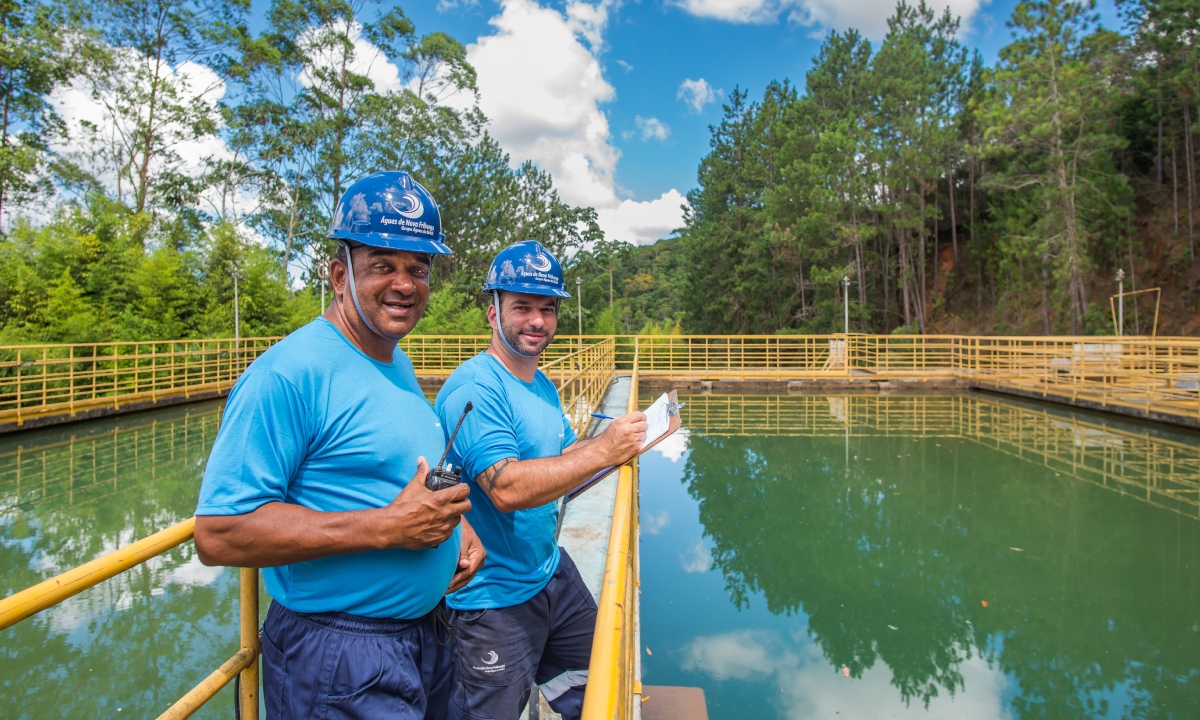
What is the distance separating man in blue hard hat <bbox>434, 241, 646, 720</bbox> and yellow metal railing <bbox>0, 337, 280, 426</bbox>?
35.9 ft

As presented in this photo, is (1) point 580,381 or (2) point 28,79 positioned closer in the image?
(1) point 580,381

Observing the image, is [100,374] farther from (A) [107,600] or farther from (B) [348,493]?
(B) [348,493]

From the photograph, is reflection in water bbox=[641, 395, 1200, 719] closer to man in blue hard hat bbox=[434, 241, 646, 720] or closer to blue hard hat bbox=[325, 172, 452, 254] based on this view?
man in blue hard hat bbox=[434, 241, 646, 720]

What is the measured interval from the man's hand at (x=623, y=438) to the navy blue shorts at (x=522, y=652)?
472mm

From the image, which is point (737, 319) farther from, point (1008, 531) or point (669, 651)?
point (669, 651)

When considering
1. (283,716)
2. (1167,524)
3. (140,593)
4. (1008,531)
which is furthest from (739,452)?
(283,716)

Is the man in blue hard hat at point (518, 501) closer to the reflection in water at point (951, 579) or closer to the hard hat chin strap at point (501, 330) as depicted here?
the hard hat chin strap at point (501, 330)

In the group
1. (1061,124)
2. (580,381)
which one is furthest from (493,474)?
(1061,124)

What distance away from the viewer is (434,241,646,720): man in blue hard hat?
152cm

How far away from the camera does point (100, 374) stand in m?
11.3

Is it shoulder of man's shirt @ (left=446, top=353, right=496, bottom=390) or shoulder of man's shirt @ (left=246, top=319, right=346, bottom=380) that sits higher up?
shoulder of man's shirt @ (left=246, top=319, right=346, bottom=380)

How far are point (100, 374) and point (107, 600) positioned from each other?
950 centimetres

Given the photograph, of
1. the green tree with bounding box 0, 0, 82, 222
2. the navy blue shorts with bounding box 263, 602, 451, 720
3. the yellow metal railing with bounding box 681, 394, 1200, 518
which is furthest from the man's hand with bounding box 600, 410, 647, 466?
the green tree with bounding box 0, 0, 82, 222

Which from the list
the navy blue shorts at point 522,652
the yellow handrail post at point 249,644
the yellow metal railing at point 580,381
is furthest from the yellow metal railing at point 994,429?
the yellow handrail post at point 249,644
